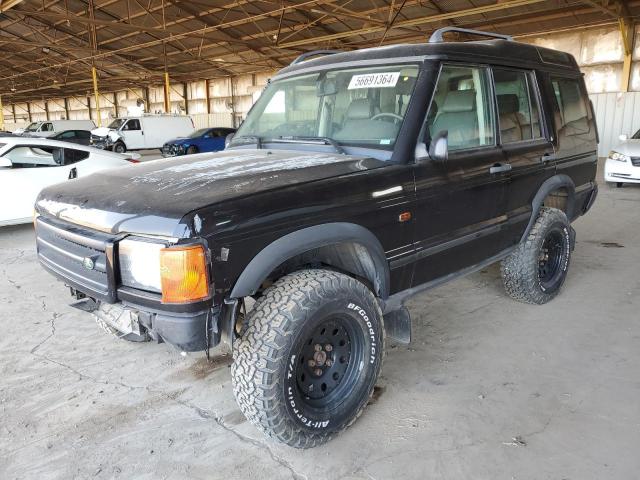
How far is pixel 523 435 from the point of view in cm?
256

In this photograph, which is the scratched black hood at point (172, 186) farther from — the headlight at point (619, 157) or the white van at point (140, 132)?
the white van at point (140, 132)

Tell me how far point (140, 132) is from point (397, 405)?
21.5 m

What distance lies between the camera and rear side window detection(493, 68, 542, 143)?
343 cm

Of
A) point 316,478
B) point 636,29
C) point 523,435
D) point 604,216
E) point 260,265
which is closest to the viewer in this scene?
point 260,265

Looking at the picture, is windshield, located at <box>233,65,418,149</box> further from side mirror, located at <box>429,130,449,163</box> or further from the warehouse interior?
the warehouse interior

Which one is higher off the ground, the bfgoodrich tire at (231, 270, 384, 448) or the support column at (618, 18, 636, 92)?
the support column at (618, 18, 636, 92)

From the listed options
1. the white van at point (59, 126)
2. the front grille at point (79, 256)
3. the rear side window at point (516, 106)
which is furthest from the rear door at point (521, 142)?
the white van at point (59, 126)

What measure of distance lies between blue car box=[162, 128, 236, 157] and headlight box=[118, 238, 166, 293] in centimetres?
1757

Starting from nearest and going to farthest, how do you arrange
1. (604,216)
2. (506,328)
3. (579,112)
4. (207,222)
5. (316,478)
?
(207,222) < (316,478) < (506,328) < (579,112) < (604,216)

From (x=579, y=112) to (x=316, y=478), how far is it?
382cm

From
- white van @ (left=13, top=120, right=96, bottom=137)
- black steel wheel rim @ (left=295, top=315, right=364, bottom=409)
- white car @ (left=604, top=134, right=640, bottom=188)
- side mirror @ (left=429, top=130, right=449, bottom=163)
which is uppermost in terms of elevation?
side mirror @ (left=429, top=130, right=449, bottom=163)

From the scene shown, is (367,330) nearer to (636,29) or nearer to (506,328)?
(506,328)

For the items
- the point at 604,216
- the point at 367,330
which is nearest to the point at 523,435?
the point at 367,330

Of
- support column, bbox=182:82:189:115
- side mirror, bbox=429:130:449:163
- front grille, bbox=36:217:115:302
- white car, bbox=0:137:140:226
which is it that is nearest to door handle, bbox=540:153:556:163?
side mirror, bbox=429:130:449:163
